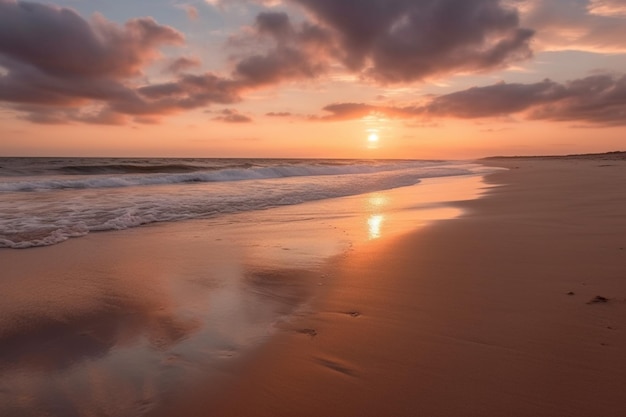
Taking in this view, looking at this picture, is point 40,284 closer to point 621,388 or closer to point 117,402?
point 117,402

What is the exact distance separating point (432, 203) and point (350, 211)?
7.03 feet

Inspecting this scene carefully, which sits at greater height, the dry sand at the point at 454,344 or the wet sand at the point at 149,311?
the dry sand at the point at 454,344

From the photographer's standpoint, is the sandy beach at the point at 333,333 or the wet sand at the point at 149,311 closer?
the sandy beach at the point at 333,333

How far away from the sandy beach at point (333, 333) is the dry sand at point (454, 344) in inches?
0.4

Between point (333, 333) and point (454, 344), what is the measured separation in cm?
75

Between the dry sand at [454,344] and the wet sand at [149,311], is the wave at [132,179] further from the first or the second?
the dry sand at [454,344]

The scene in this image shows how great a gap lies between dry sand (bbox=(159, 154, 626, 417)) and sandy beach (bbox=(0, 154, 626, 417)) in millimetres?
11

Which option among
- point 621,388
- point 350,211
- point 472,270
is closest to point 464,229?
point 472,270

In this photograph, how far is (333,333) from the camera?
8.68ft

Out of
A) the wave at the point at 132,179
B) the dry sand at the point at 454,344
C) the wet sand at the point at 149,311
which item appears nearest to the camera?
the dry sand at the point at 454,344

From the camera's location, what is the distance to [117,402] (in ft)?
6.35

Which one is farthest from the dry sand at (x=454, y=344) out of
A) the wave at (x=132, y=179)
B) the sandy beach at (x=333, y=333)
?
the wave at (x=132, y=179)

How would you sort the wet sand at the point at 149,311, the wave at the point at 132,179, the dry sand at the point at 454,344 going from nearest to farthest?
the dry sand at the point at 454,344 < the wet sand at the point at 149,311 < the wave at the point at 132,179

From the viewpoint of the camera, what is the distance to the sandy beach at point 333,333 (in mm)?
1913
